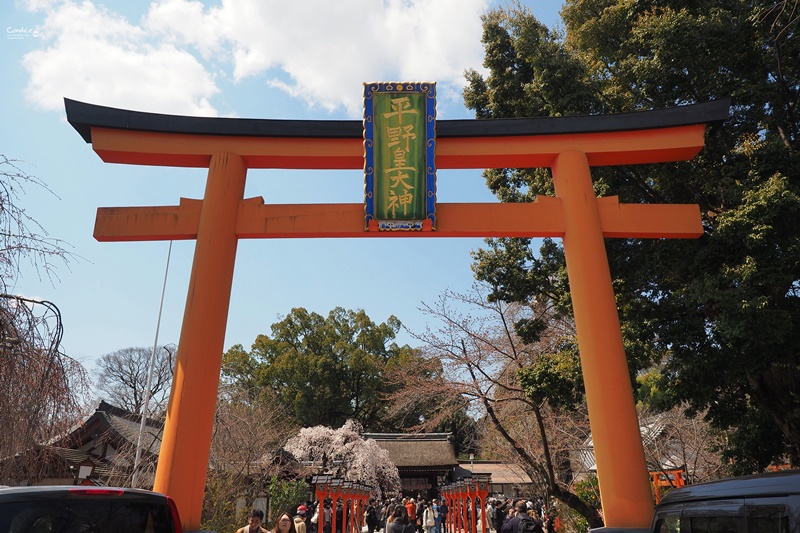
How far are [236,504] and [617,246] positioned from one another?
11.9 metres

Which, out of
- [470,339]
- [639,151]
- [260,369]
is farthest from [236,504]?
[260,369]

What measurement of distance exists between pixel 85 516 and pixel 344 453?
2651 centimetres

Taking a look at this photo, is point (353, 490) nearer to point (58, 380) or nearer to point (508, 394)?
point (508, 394)

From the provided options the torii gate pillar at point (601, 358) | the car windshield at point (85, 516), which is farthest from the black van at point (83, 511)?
the torii gate pillar at point (601, 358)

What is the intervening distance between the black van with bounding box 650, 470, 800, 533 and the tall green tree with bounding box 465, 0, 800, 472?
4.96 m

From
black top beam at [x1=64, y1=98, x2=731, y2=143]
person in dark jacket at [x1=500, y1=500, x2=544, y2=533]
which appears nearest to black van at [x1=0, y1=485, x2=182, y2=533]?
black top beam at [x1=64, y1=98, x2=731, y2=143]

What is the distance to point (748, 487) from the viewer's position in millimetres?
2707

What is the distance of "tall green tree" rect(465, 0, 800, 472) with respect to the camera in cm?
778

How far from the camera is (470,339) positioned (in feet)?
44.7

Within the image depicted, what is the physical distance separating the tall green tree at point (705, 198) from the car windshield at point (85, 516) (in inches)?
289

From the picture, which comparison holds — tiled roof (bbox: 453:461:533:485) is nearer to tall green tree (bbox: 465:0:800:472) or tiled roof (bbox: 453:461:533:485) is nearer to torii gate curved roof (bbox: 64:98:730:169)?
tall green tree (bbox: 465:0:800:472)

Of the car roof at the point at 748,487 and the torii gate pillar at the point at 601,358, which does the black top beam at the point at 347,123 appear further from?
the car roof at the point at 748,487

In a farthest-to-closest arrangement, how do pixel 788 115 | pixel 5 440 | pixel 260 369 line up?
1. pixel 260 369
2. pixel 788 115
3. pixel 5 440

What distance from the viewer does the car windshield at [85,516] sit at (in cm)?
299
